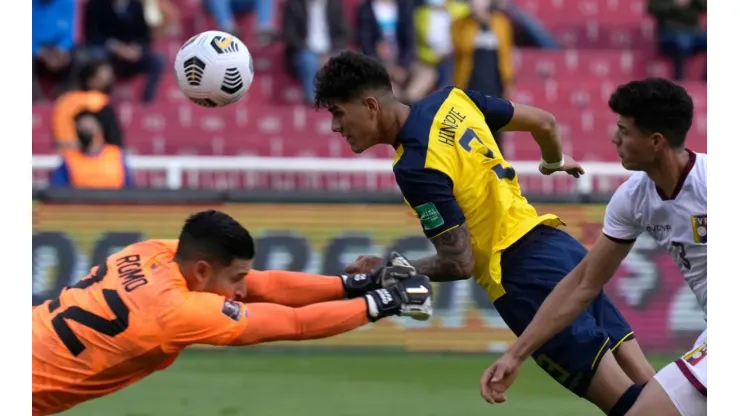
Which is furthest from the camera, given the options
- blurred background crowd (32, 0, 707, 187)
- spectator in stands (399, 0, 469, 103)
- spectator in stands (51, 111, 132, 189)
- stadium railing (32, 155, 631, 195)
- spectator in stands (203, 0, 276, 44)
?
spectator in stands (203, 0, 276, 44)

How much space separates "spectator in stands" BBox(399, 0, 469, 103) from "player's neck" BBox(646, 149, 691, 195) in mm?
9469

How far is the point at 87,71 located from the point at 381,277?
8.35 meters

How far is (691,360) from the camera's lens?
512 cm

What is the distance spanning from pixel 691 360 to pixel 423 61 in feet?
32.9

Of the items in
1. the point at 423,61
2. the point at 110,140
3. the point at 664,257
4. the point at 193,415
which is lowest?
the point at 193,415

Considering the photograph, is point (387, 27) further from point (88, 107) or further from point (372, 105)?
point (372, 105)

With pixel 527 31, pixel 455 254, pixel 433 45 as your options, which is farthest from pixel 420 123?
pixel 527 31

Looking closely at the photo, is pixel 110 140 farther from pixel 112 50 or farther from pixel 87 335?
pixel 87 335

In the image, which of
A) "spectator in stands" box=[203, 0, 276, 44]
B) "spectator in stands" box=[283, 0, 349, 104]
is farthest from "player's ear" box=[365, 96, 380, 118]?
"spectator in stands" box=[203, 0, 276, 44]

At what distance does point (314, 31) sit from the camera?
48.7ft

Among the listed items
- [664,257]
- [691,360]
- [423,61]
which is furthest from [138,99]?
[691,360]

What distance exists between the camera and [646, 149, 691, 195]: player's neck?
5.17m

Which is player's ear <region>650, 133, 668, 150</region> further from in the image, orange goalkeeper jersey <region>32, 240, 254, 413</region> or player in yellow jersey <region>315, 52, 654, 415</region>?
orange goalkeeper jersey <region>32, 240, 254, 413</region>

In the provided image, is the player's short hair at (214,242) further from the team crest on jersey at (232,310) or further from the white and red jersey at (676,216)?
the white and red jersey at (676,216)
